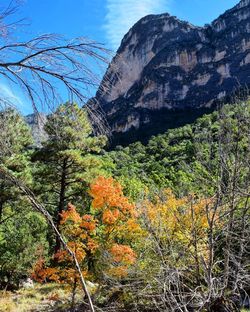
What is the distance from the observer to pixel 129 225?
11.7 m

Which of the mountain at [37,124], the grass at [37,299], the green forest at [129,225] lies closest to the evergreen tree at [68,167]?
the green forest at [129,225]

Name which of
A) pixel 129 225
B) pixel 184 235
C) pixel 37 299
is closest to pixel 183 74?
pixel 37 299

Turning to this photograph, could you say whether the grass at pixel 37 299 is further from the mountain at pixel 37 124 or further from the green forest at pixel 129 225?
the mountain at pixel 37 124

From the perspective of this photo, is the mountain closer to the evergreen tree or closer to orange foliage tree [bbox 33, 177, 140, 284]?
orange foliage tree [bbox 33, 177, 140, 284]

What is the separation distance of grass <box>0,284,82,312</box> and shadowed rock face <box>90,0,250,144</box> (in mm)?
76118

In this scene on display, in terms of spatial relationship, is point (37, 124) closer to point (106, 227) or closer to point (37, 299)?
point (106, 227)

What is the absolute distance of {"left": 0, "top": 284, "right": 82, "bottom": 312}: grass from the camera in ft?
44.0

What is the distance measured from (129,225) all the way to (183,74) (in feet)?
331

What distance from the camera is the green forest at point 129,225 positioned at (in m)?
5.94

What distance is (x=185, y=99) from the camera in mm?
104188

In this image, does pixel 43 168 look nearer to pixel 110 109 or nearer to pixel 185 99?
pixel 185 99

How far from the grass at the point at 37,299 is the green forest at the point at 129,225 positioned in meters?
0.11

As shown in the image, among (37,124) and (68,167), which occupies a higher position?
(68,167)

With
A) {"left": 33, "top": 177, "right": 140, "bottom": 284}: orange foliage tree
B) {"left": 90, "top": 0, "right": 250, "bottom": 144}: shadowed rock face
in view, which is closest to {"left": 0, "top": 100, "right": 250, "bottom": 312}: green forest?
{"left": 33, "top": 177, "right": 140, "bottom": 284}: orange foliage tree
